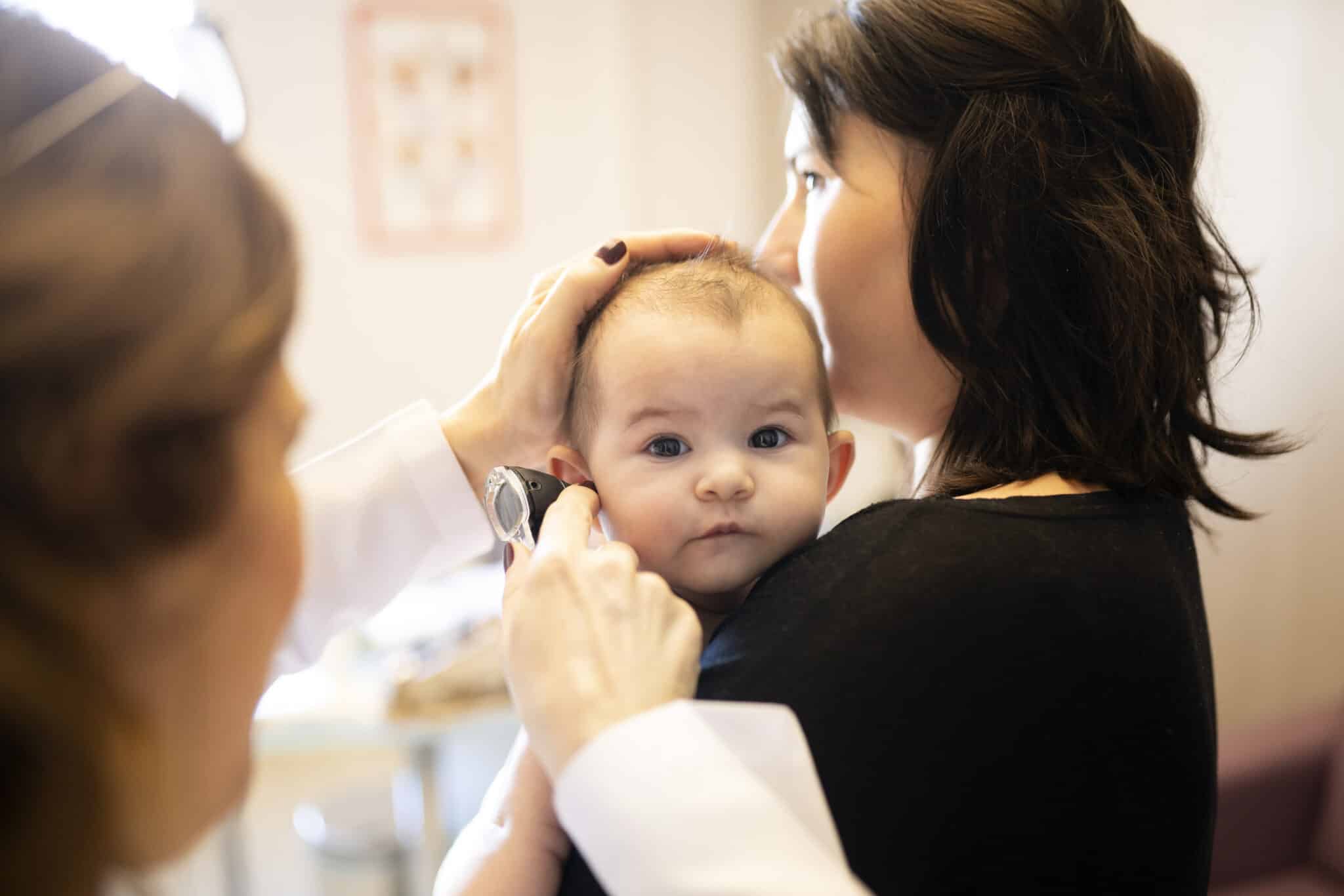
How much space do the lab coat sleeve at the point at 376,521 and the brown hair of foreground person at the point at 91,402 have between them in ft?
2.49

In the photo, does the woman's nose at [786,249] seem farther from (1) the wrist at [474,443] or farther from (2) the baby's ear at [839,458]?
(1) the wrist at [474,443]

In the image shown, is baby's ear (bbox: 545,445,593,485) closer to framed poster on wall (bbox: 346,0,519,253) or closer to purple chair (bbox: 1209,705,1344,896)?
purple chair (bbox: 1209,705,1344,896)

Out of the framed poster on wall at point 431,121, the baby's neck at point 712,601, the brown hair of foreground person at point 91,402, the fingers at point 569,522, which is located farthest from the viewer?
the framed poster on wall at point 431,121

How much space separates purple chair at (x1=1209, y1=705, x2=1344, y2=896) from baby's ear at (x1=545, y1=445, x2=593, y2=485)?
1770 millimetres

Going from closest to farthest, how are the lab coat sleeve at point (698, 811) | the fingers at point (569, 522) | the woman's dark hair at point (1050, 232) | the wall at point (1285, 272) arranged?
the lab coat sleeve at point (698, 811) → the fingers at point (569, 522) → the woman's dark hair at point (1050, 232) → the wall at point (1285, 272)

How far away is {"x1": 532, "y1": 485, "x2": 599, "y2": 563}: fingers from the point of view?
37.1 inches

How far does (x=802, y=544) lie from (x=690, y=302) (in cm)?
28

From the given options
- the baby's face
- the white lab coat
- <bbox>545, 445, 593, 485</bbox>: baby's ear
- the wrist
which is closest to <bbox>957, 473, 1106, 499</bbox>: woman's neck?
the baby's face

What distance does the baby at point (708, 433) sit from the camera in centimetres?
112

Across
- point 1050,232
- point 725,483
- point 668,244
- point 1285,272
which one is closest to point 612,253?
point 668,244

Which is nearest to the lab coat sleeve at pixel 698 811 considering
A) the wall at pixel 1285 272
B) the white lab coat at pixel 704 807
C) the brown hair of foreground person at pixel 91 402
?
the white lab coat at pixel 704 807

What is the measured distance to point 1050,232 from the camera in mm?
1076

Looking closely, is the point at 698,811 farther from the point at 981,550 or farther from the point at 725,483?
the point at 725,483

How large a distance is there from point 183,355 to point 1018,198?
798 mm
